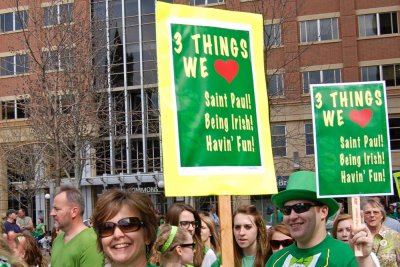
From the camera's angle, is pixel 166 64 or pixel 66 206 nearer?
pixel 166 64

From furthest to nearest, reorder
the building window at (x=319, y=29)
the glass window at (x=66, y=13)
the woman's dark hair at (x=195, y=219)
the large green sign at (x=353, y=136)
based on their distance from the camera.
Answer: the building window at (x=319, y=29) < the glass window at (x=66, y=13) < the woman's dark hair at (x=195, y=219) < the large green sign at (x=353, y=136)

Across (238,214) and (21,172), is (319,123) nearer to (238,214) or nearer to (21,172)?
(238,214)

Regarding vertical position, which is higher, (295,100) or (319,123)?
(295,100)

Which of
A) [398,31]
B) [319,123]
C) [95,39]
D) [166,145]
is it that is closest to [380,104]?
[319,123]

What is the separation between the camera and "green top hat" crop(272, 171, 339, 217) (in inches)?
150

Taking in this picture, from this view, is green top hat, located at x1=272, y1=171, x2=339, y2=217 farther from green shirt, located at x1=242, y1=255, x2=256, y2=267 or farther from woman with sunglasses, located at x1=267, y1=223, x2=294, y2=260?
green shirt, located at x1=242, y1=255, x2=256, y2=267

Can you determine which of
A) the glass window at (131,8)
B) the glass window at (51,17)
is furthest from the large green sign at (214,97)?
the glass window at (131,8)

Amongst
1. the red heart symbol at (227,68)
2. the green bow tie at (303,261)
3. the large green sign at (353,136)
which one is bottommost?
the green bow tie at (303,261)

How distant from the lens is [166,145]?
389cm

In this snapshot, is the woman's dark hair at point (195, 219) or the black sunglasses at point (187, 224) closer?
the woman's dark hair at point (195, 219)

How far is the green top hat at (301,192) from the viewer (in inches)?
150

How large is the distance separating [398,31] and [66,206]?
28422mm

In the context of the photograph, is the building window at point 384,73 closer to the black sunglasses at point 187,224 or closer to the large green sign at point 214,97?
the black sunglasses at point 187,224

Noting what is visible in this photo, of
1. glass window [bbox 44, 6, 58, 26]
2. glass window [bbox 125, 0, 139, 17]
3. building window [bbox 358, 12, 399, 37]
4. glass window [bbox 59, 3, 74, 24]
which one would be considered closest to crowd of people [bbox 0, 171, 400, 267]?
glass window [bbox 59, 3, 74, 24]
